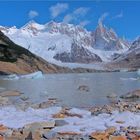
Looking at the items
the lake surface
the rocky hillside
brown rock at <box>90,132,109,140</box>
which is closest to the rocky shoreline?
brown rock at <box>90,132,109,140</box>

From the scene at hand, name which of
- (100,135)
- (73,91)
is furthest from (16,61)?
(100,135)

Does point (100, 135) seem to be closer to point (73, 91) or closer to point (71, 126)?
point (71, 126)

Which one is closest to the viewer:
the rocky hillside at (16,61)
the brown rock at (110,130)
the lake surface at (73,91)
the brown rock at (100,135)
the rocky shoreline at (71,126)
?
the brown rock at (100,135)

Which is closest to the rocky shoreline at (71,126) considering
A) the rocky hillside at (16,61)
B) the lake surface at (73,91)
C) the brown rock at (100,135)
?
the brown rock at (100,135)

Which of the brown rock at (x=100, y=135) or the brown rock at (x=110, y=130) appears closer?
Result: the brown rock at (x=100, y=135)

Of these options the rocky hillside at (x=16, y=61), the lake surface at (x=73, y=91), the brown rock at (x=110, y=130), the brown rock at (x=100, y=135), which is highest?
the rocky hillside at (x=16, y=61)

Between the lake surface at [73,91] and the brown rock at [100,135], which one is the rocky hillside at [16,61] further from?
the brown rock at [100,135]

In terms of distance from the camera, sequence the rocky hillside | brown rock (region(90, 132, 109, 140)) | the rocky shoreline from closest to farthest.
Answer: brown rock (region(90, 132, 109, 140))
the rocky shoreline
the rocky hillside

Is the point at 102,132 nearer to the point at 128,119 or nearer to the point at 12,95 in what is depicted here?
the point at 128,119

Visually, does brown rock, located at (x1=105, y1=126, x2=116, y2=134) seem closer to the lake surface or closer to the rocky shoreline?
the rocky shoreline
